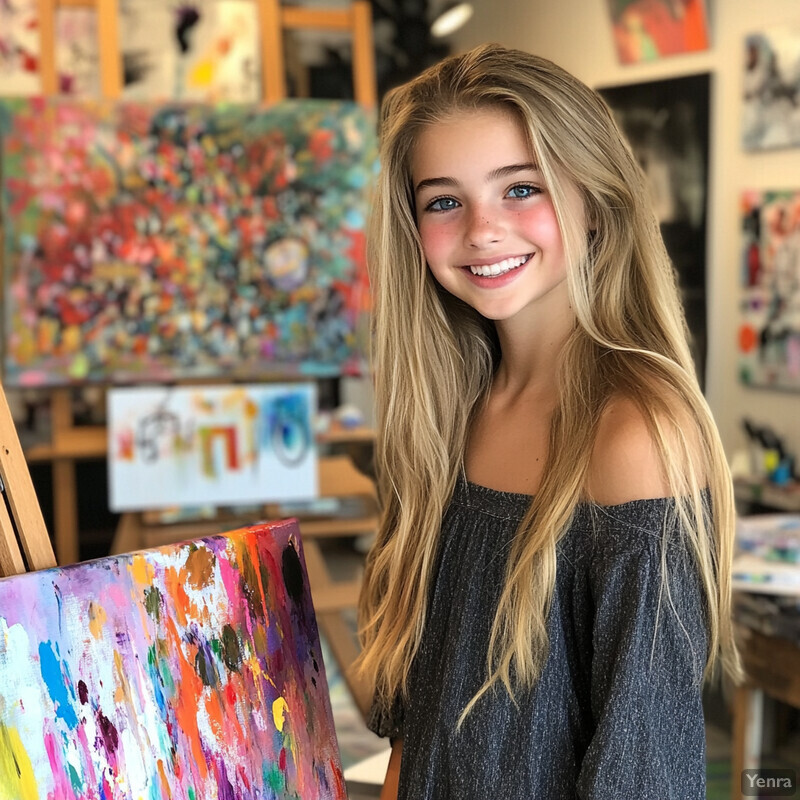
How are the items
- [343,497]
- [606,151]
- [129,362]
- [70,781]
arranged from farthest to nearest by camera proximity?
[343,497] < [129,362] < [606,151] < [70,781]

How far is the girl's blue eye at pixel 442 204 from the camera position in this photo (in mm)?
1134

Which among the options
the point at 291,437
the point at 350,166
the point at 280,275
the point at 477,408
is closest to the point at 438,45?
the point at 350,166

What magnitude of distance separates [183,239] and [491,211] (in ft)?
7.74

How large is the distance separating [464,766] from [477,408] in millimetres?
449

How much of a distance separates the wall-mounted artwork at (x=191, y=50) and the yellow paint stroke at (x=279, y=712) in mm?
2646

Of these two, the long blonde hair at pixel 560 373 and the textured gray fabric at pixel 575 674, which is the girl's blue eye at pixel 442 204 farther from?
the textured gray fabric at pixel 575 674

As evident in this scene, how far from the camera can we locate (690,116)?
3318 mm

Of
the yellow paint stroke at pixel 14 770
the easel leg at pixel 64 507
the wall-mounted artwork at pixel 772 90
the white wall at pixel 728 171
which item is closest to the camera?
the yellow paint stroke at pixel 14 770

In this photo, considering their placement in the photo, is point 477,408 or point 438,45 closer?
point 477,408

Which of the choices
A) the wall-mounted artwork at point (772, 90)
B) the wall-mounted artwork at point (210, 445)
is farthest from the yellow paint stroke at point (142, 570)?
the wall-mounted artwork at point (772, 90)

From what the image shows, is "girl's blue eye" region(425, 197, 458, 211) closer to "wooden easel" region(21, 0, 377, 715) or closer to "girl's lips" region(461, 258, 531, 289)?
"girl's lips" region(461, 258, 531, 289)

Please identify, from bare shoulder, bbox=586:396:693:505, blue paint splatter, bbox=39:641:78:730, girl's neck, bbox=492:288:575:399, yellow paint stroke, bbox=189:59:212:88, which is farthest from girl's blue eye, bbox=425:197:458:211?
yellow paint stroke, bbox=189:59:212:88

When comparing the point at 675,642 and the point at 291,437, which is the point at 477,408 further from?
the point at 291,437

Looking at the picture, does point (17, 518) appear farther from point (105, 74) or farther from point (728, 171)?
point (728, 171)
